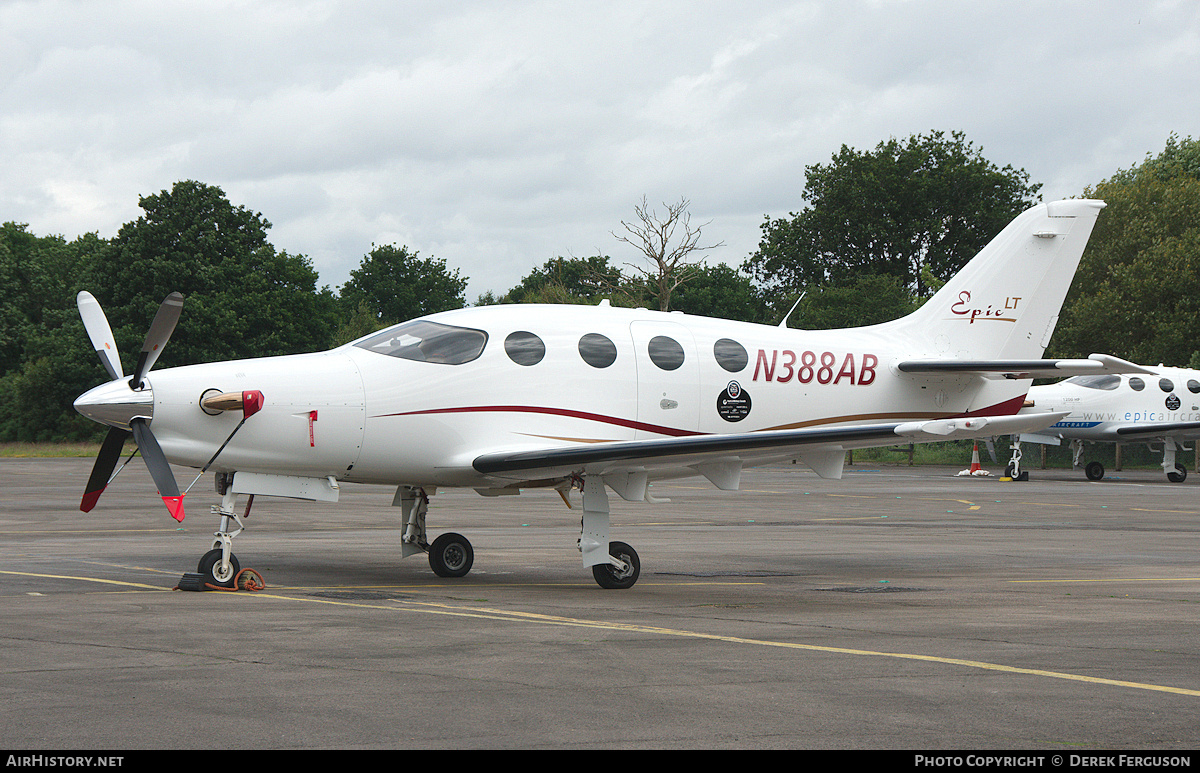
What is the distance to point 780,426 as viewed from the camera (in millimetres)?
13875

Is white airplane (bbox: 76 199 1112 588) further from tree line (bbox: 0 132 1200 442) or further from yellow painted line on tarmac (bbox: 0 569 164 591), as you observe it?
tree line (bbox: 0 132 1200 442)

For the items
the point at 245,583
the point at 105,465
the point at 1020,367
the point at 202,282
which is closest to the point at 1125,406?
the point at 1020,367

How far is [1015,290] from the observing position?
1579 centimetres

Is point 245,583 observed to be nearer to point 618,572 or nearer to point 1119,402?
point 618,572

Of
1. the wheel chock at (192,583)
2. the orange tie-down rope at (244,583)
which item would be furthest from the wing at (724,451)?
the wheel chock at (192,583)

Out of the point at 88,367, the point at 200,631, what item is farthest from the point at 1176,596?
the point at 88,367

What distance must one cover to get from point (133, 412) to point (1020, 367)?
10.1 metres

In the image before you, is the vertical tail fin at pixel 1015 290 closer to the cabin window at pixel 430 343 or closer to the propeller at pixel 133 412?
the cabin window at pixel 430 343

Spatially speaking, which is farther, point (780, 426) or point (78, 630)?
point (780, 426)

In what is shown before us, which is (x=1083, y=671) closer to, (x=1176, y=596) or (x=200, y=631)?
(x=1176, y=596)

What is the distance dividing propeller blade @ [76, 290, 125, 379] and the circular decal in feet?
21.5

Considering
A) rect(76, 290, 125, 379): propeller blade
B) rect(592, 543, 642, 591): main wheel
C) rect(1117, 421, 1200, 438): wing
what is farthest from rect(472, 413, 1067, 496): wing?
rect(1117, 421, 1200, 438): wing

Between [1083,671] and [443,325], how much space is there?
7552 mm

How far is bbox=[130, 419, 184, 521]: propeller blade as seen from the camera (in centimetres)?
1079
